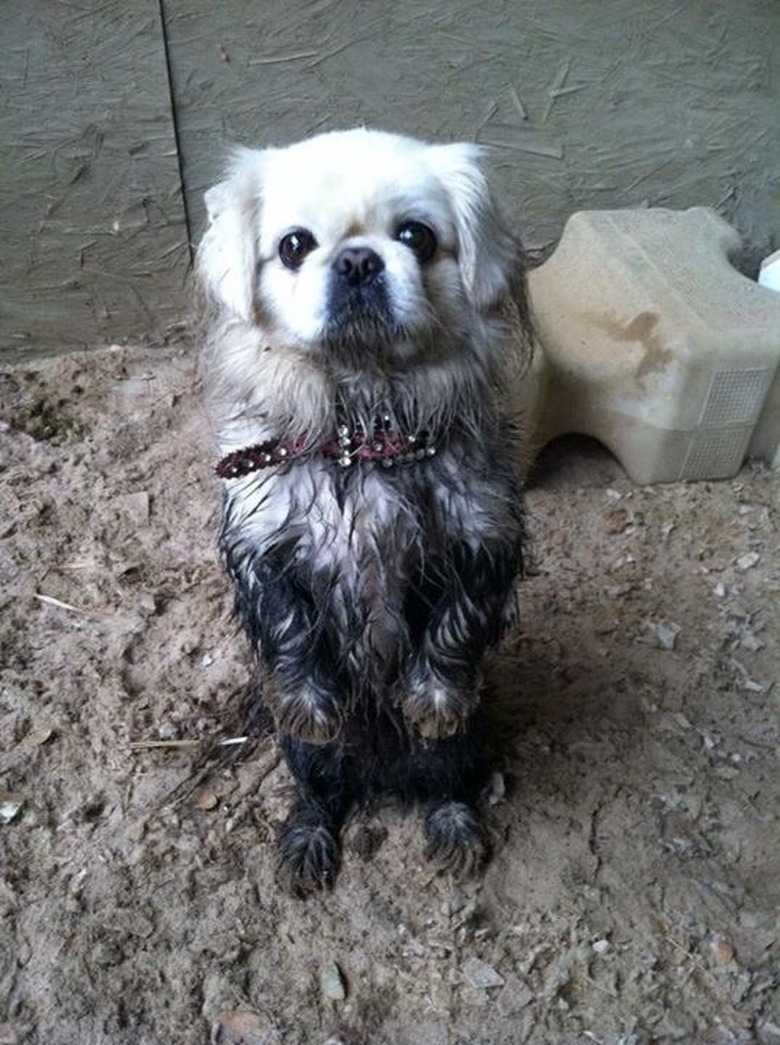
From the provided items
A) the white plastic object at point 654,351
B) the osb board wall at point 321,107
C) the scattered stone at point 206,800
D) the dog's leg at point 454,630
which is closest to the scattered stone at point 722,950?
the dog's leg at point 454,630

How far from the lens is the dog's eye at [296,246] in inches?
61.3

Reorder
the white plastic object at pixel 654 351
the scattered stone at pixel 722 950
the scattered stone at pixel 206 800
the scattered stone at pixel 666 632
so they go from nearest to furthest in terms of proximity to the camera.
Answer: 1. the scattered stone at pixel 722 950
2. the scattered stone at pixel 206 800
3. the scattered stone at pixel 666 632
4. the white plastic object at pixel 654 351

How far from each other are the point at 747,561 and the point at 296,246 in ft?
5.90

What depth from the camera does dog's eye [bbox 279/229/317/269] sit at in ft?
5.11

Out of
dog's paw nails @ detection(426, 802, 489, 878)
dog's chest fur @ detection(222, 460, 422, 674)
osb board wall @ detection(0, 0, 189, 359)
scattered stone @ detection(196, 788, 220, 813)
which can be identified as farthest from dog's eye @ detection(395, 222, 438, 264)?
osb board wall @ detection(0, 0, 189, 359)

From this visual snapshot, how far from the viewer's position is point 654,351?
279 cm

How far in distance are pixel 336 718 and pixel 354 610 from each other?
0.67 ft

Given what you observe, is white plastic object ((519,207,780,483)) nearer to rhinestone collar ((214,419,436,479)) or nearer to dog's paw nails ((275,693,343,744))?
rhinestone collar ((214,419,436,479))

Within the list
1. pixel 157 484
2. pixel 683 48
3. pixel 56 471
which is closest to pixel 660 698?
pixel 157 484

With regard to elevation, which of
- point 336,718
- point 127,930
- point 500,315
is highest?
point 500,315

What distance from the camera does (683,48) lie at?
3125 millimetres

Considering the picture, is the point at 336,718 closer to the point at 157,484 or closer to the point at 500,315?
the point at 500,315

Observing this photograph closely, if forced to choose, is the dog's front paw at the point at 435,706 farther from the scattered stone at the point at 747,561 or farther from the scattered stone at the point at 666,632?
the scattered stone at the point at 747,561

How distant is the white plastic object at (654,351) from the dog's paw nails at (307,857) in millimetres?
1313
